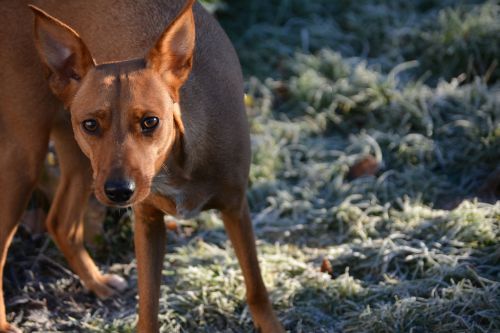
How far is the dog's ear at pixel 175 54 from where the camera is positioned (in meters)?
3.77

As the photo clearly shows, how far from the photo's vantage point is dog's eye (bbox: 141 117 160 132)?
12.0 feet

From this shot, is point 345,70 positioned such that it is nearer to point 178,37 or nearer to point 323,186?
point 323,186

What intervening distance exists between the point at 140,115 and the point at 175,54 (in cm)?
40

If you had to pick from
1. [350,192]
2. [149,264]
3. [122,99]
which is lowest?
[350,192]

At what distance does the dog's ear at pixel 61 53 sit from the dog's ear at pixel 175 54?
0.30 meters

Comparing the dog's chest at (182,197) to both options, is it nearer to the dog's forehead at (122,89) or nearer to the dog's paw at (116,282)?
the dog's forehead at (122,89)

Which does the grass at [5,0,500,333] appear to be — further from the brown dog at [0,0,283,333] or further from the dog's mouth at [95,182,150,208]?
the dog's mouth at [95,182,150,208]

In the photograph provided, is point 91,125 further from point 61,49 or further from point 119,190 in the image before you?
point 61,49

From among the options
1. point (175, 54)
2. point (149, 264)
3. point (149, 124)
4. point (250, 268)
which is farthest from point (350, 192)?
point (149, 124)

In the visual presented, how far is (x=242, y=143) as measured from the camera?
418 cm

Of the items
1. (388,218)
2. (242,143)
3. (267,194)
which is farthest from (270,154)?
(242,143)

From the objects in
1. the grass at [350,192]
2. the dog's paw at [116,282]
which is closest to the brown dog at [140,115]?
the grass at [350,192]

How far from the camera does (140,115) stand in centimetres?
362

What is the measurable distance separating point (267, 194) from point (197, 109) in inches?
81.6
